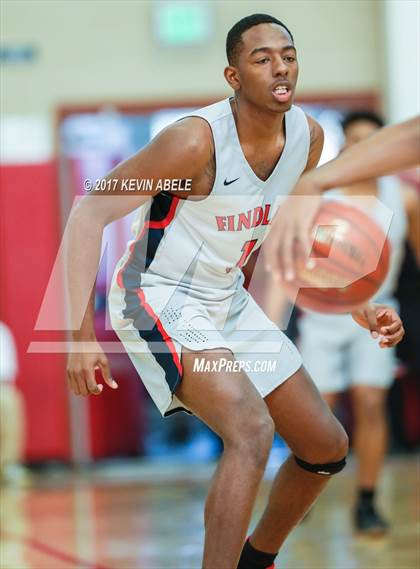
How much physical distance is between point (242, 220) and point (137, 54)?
450 centimetres

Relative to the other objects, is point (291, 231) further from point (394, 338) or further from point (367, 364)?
point (367, 364)

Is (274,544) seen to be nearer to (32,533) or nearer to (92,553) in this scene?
(92,553)

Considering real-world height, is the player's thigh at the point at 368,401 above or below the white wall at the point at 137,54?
below

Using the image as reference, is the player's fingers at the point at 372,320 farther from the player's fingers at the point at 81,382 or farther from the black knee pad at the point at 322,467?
the player's fingers at the point at 81,382

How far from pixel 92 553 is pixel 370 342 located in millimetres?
1674

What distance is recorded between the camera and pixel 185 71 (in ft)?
25.2

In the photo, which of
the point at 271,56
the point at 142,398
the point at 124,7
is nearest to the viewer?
the point at 271,56

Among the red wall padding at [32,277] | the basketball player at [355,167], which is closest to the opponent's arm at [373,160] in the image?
the basketball player at [355,167]

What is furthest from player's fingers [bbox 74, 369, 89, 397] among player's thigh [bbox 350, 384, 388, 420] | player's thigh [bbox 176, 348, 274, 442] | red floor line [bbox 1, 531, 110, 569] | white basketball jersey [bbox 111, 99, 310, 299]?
player's thigh [bbox 350, 384, 388, 420]

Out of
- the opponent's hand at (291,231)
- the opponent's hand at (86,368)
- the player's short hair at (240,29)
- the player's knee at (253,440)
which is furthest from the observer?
the player's short hair at (240,29)

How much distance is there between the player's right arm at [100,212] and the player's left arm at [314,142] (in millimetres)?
439

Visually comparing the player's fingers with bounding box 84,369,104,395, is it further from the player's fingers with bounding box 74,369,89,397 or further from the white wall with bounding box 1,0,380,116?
the white wall with bounding box 1,0,380,116

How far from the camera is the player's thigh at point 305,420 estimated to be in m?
3.43

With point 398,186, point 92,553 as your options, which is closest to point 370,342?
point 398,186
